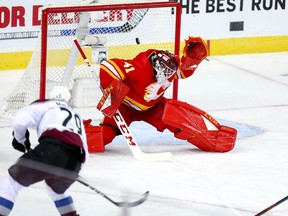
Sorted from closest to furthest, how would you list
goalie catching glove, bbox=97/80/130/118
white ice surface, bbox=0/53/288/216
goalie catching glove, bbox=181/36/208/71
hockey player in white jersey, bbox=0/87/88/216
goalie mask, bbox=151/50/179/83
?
hockey player in white jersey, bbox=0/87/88/216 < white ice surface, bbox=0/53/288/216 < goalie catching glove, bbox=97/80/130/118 < goalie mask, bbox=151/50/179/83 < goalie catching glove, bbox=181/36/208/71

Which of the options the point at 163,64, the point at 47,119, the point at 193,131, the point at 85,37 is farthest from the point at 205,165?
the point at 47,119

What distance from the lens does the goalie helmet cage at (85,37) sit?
6.19 m

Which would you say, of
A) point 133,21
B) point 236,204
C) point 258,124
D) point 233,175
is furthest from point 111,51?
point 236,204

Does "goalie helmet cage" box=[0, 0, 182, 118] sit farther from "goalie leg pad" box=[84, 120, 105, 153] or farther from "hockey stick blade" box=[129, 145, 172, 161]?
"hockey stick blade" box=[129, 145, 172, 161]

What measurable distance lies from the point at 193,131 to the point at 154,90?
31 cm

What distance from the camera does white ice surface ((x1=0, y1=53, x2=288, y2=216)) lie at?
4.52 metres

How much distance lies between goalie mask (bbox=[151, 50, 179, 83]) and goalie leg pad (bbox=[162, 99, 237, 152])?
0.63ft

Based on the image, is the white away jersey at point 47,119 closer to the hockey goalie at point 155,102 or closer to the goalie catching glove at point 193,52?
the hockey goalie at point 155,102

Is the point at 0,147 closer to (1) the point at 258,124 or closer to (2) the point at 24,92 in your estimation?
(2) the point at 24,92

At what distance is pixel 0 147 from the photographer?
19.4 ft

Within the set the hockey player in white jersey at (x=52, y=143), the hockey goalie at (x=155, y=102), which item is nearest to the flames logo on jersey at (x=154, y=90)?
the hockey goalie at (x=155, y=102)

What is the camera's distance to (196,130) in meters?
5.89

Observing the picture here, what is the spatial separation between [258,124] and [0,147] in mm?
1529

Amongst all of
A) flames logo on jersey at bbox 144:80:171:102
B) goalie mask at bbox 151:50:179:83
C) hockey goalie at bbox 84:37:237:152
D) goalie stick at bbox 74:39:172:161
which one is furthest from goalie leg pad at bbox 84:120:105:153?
goalie mask at bbox 151:50:179:83
